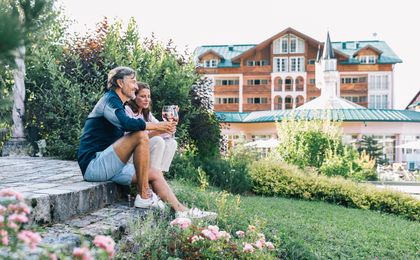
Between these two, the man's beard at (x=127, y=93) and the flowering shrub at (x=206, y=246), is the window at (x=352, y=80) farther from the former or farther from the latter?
the flowering shrub at (x=206, y=246)

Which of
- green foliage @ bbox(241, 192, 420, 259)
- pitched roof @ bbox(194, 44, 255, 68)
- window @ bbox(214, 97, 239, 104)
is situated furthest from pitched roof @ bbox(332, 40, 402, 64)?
green foliage @ bbox(241, 192, 420, 259)

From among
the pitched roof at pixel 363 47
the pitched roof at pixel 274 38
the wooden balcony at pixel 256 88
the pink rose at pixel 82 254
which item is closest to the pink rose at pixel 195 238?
the pink rose at pixel 82 254

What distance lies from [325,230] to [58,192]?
3.77 metres

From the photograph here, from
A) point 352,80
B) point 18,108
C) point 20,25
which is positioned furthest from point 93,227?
point 352,80

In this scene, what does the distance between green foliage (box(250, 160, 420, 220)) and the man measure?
6176 mm

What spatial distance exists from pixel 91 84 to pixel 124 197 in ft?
14.5

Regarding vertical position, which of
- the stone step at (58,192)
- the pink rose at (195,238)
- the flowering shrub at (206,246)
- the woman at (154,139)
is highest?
the woman at (154,139)

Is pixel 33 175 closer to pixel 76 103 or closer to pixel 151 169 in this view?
pixel 151 169

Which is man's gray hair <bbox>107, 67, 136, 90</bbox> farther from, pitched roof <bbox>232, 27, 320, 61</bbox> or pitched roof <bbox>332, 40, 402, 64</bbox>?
pitched roof <bbox>332, 40, 402, 64</bbox>

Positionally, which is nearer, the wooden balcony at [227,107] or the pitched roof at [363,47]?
the pitched roof at [363,47]

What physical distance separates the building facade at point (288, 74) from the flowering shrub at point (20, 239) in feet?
139

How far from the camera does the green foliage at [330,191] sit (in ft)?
33.9

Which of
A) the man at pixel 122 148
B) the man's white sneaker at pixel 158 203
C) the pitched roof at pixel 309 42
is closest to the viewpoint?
the man at pixel 122 148

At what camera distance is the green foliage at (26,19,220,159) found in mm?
8734
